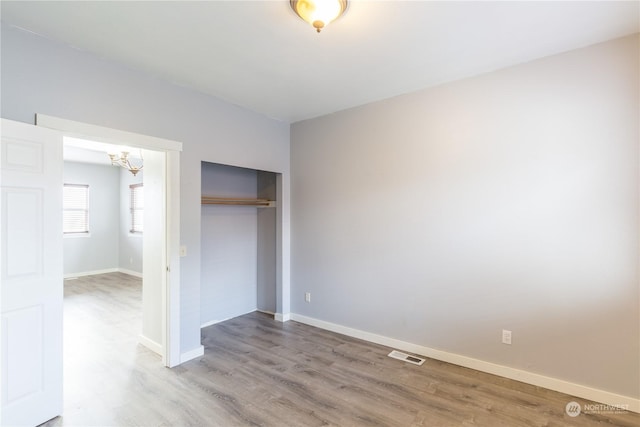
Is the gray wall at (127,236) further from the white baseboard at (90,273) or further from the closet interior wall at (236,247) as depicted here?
the closet interior wall at (236,247)

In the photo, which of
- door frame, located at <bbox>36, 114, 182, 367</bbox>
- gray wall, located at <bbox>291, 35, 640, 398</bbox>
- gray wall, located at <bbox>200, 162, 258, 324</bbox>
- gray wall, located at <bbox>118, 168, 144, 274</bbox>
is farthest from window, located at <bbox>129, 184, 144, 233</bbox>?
gray wall, located at <bbox>291, 35, 640, 398</bbox>

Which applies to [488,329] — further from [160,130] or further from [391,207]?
[160,130]

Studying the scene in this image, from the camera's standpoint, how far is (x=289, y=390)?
2574 millimetres

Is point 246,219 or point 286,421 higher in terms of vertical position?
point 246,219

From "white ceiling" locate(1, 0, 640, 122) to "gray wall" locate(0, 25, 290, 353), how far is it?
0.14 metres

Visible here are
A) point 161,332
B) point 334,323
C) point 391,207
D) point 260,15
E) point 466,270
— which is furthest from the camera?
point 334,323

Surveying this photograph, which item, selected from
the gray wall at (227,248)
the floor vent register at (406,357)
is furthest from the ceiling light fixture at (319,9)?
the floor vent register at (406,357)

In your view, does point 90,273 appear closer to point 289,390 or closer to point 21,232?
point 21,232

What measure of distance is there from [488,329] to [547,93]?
2.13 metres

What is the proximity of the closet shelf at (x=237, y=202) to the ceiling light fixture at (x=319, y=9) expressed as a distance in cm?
248

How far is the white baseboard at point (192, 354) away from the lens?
306 cm

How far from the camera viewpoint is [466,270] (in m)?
2.95

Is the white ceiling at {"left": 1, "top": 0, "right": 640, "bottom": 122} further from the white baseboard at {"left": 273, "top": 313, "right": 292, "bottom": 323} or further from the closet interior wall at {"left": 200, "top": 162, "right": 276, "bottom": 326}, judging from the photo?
the white baseboard at {"left": 273, "top": 313, "right": 292, "bottom": 323}

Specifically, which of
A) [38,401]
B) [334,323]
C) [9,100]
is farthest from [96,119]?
[334,323]
